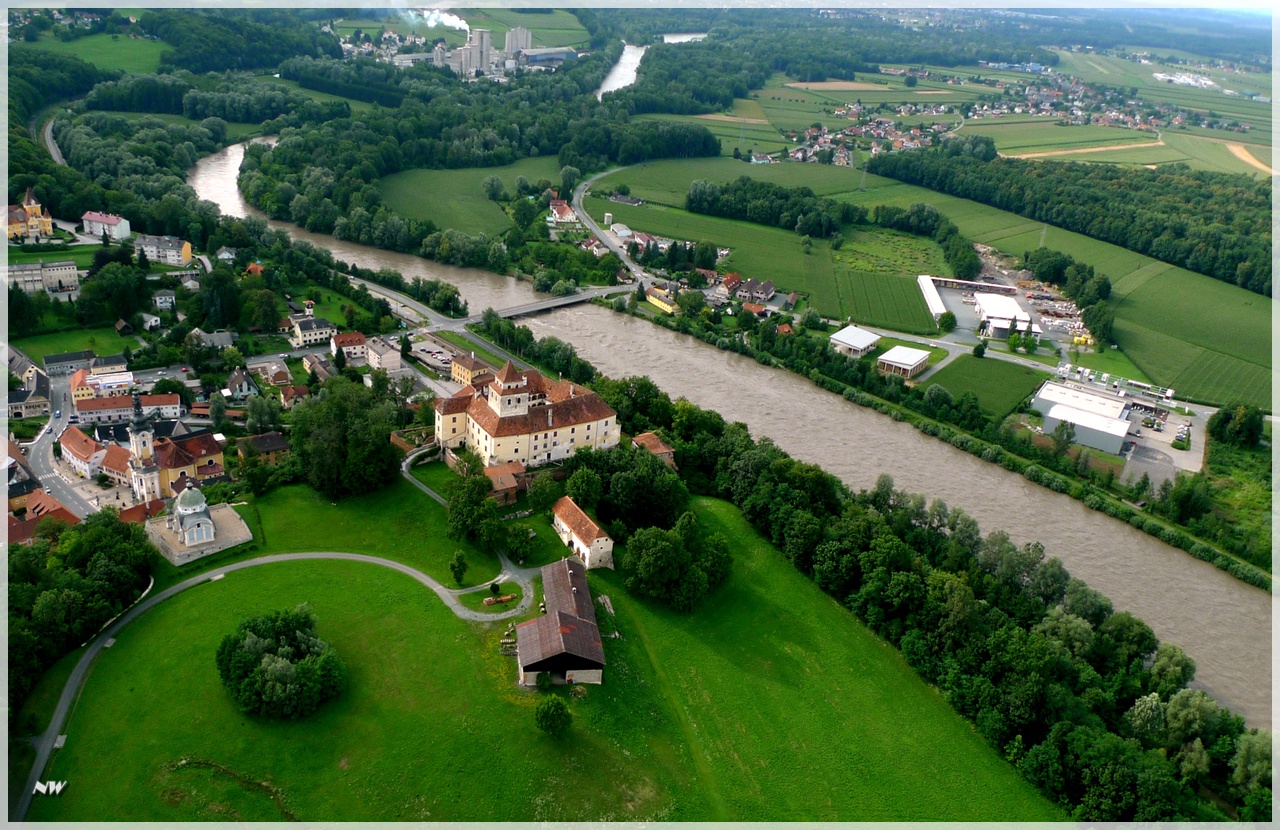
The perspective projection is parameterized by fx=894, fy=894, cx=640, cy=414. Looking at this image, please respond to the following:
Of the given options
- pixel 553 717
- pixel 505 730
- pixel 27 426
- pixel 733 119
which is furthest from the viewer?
pixel 733 119

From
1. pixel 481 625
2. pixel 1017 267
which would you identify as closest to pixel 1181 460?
pixel 1017 267

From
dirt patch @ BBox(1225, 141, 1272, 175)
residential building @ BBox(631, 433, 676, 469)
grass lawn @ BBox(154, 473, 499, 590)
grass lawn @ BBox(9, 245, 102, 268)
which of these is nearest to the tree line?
residential building @ BBox(631, 433, 676, 469)

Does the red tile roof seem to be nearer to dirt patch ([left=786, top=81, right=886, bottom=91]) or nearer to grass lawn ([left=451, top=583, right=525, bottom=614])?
grass lawn ([left=451, top=583, right=525, bottom=614])

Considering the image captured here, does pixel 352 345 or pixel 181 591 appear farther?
pixel 352 345

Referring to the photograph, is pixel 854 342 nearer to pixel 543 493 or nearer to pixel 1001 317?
pixel 1001 317

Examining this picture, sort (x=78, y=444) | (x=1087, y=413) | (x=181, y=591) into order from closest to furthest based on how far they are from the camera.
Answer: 1. (x=181, y=591)
2. (x=78, y=444)
3. (x=1087, y=413)

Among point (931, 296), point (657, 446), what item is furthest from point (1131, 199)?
point (657, 446)
